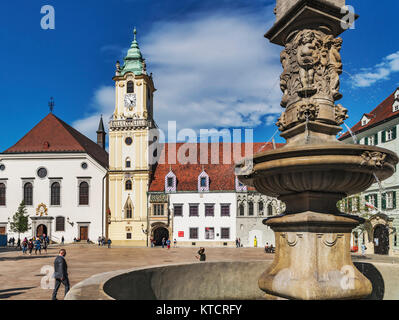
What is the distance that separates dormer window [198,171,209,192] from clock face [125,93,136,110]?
13589 millimetres

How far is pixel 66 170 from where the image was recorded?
5338 centimetres

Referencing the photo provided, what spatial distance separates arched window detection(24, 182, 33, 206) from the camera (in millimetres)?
53219

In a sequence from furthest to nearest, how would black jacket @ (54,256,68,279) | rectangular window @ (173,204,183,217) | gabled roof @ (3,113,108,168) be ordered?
1. gabled roof @ (3,113,108,168)
2. rectangular window @ (173,204,183,217)
3. black jacket @ (54,256,68,279)

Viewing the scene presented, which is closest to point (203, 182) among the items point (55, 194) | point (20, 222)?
point (55, 194)

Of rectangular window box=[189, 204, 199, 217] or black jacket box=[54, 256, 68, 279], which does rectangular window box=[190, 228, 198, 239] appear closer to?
rectangular window box=[189, 204, 199, 217]

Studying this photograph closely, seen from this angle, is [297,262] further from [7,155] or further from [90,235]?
[7,155]

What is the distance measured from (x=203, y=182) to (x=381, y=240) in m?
22.8

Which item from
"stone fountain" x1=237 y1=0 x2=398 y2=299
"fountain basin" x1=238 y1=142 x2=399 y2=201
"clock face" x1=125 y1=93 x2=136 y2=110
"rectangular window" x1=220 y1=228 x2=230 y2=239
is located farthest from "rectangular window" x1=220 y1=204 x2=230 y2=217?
"fountain basin" x1=238 y1=142 x2=399 y2=201

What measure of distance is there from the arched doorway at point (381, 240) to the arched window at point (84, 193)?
34634 millimetres

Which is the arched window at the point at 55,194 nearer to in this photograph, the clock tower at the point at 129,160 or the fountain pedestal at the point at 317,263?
the clock tower at the point at 129,160

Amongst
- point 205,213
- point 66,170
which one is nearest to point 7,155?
point 66,170
